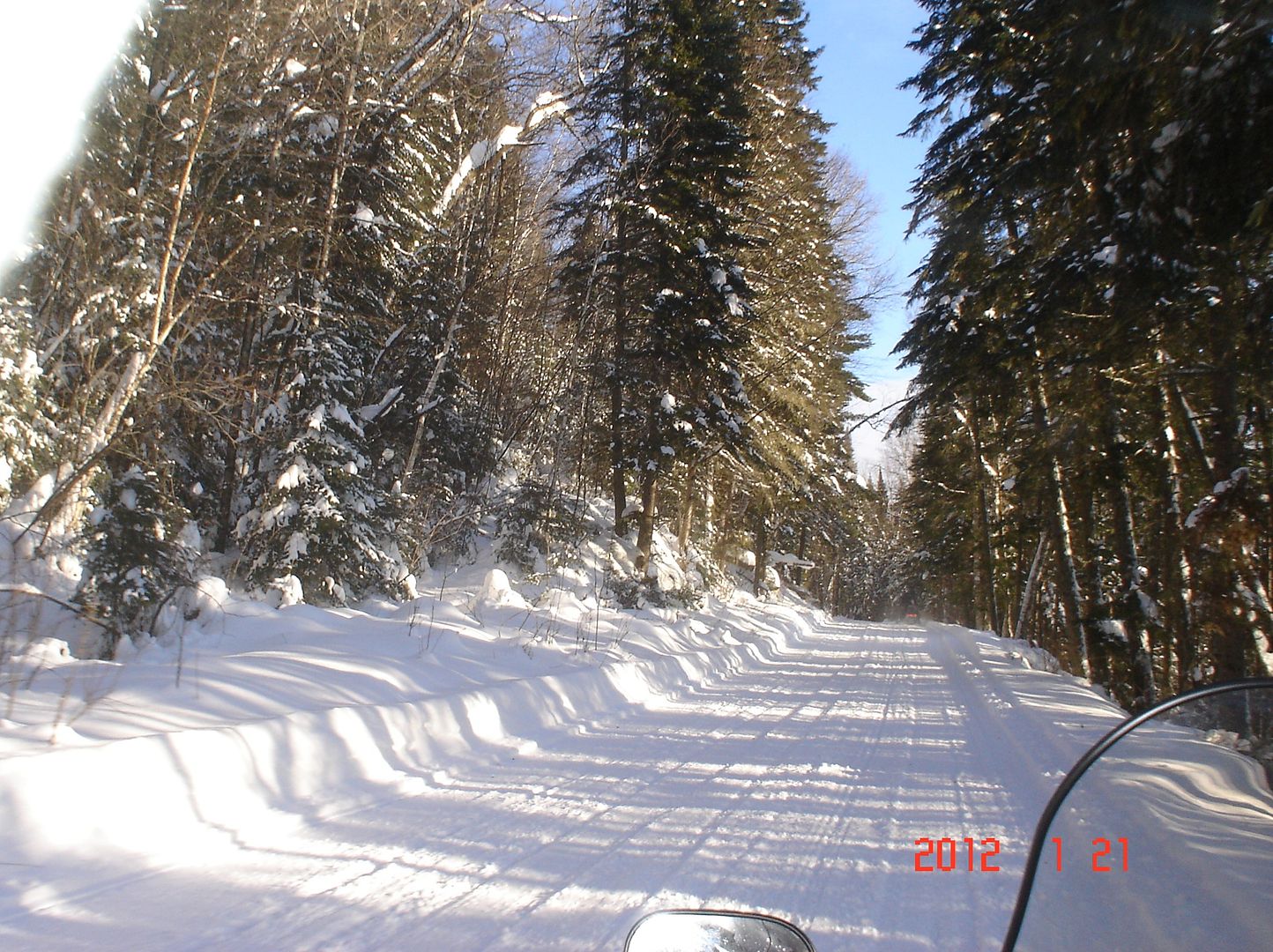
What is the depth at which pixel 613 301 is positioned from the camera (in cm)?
1795

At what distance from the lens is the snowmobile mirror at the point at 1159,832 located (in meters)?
1.74

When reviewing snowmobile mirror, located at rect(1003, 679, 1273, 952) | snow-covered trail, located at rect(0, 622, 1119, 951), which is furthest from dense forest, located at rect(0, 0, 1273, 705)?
snowmobile mirror, located at rect(1003, 679, 1273, 952)

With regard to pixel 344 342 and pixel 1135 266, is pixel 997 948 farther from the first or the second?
pixel 344 342

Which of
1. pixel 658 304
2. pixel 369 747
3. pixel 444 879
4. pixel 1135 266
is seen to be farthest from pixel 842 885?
pixel 658 304

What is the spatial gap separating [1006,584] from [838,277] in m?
14.1

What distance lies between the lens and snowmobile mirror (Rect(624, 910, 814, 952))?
1975mm

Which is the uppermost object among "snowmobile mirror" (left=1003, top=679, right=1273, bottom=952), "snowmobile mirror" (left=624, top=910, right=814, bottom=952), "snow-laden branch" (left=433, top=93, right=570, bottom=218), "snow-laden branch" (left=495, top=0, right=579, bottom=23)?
"snow-laden branch" (left=495, top=0, right=579, bottom=23)

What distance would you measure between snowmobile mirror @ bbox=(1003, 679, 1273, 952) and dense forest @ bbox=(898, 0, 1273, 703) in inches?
178

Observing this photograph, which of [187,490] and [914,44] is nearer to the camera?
[187,490]

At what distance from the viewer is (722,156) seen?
1702cm

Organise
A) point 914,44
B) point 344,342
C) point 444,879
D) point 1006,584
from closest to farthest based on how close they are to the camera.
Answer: point 444,879 < point 344,342 < point 914,44 < point 1006,584

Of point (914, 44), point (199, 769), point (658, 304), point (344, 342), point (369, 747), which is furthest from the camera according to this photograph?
point (658, 304)
